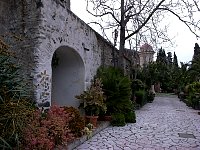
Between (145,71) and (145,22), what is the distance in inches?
501

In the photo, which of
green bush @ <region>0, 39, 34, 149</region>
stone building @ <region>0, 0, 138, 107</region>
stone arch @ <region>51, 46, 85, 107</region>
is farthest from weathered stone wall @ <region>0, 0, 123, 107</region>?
stone arch @ <region>51, 46, 85, 107</region>

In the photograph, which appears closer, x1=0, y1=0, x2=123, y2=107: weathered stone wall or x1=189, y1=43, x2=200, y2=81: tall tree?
x1=0, y1=0, x2=123, y2=107: weathered stone wall

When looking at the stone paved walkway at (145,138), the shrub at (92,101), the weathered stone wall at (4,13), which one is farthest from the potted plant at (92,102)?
the weathered stone wall at (4,13)

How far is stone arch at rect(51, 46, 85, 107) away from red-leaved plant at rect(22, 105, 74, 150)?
9.69 ft

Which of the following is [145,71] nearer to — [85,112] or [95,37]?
[95,37]

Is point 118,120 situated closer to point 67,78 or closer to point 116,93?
point 116,93

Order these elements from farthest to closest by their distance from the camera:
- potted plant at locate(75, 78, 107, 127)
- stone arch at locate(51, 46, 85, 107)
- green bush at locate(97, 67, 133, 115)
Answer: green bush at locate(97, 67, 133, 115)
stone arch at locate(51, 46, 85, 107)
potted plant at locate(75, 78, 107, 127)

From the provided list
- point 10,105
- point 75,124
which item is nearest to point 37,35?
point 75,124

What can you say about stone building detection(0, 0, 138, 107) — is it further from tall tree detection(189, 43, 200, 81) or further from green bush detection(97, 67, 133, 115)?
tall tree detection(189, 43, 200, 81)

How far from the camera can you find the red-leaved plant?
4.02m

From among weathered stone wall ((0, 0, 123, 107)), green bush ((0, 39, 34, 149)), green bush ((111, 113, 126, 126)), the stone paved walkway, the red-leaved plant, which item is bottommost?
the stone paved walkway

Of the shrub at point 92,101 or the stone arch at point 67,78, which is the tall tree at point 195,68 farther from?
the shrub at point 92,101

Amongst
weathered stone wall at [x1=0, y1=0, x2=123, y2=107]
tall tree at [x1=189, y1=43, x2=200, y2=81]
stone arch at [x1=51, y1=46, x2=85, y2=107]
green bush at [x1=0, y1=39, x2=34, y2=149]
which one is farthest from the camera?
tall tree at [x1=189, y1=43, x2=200, y2=81]

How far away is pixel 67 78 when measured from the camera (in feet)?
29.0
